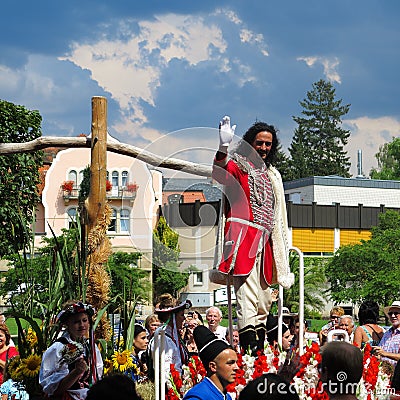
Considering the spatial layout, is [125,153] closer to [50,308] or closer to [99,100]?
[99,100]

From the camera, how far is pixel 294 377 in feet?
20.2

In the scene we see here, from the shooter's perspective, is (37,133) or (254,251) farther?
(37,133)

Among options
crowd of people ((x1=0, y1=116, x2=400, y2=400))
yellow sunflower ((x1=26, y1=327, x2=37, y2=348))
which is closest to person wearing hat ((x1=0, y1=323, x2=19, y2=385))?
crowd of people ((x1=0, y1=116, x2=400, y2=400))

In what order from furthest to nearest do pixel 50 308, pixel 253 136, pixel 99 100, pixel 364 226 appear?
pixel 364 226 < pixel 99 100 < pixel 50 308 < pixel 253 136

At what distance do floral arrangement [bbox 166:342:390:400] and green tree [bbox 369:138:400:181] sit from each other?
3228 inches

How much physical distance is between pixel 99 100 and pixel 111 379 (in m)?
4.90

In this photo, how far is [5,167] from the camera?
86.7 ft

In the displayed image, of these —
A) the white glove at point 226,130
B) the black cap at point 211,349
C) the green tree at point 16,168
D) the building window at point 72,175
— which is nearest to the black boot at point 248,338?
the black cap at point 211,349

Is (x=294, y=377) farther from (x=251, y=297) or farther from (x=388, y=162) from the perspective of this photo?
(x=388, y=162)

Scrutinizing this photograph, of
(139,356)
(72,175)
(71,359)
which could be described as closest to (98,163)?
(139,356)

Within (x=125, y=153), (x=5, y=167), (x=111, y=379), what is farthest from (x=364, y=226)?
(x=111, y=379)

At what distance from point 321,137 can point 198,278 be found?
86.5 metres

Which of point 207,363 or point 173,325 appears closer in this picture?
point 207,363

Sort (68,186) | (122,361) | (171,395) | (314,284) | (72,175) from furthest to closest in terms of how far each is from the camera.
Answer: (72,175) < (68,186) < (314,284) < (122,361) < (171,395)
